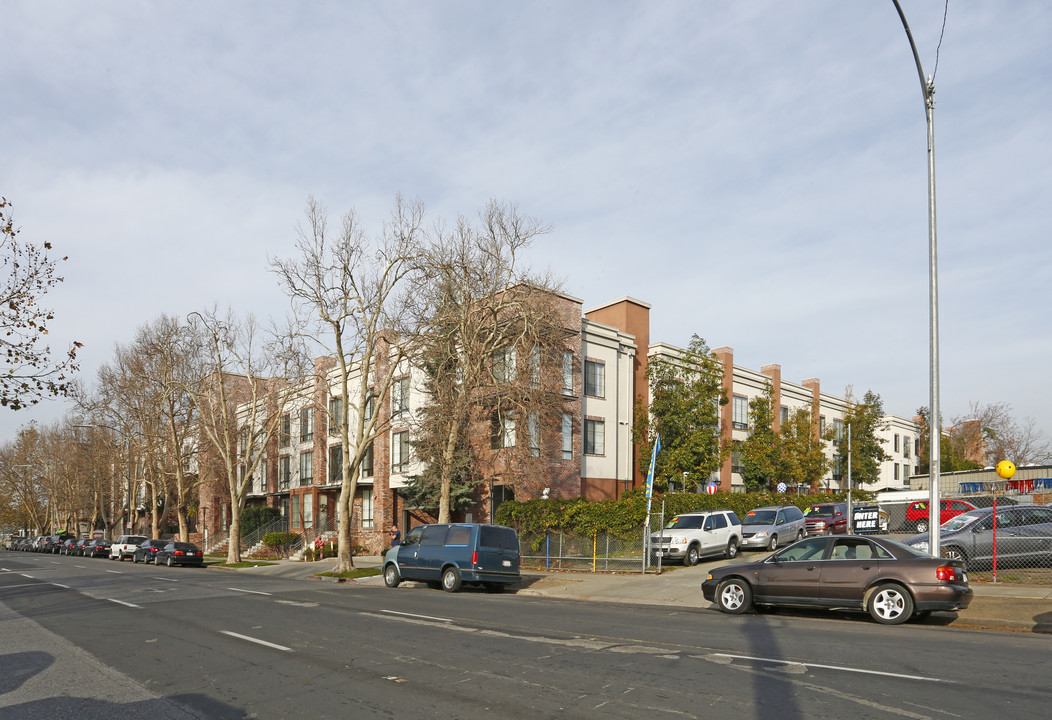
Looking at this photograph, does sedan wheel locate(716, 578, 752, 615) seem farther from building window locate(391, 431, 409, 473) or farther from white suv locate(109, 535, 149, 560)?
white suv locate(109, 535, 149, 560)

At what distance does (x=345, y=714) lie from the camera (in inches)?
301

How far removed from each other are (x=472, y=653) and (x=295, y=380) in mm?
30875

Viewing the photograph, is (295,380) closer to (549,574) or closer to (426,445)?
(426,445)

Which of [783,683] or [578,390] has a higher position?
[578,390]

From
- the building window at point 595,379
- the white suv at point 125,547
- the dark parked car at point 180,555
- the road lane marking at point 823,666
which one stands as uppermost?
the building window at point 595,379

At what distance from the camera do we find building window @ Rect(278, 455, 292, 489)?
54312 millimetres

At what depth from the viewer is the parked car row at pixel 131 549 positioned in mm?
43000

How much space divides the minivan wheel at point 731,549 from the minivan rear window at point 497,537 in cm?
881

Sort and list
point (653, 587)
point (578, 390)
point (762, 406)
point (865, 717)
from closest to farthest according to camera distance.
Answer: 1. point (865, 717)
2. point (653, 587)
3. point (578, 390)
4. point (762, 406)

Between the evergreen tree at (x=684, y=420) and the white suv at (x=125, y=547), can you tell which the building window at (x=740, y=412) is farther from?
the white suv at (x=125, y=547)

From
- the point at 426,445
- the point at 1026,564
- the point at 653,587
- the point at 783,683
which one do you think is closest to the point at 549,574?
the point at 653,587

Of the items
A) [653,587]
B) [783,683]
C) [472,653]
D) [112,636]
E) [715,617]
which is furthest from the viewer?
[653,587]

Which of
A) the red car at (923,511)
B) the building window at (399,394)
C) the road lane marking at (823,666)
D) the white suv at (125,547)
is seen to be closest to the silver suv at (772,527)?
the red car at (923,511)

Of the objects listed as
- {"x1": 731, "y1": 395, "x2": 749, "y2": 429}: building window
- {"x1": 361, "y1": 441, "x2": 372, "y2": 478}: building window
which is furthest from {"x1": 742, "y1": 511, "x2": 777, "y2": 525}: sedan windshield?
{"x1": 361, "y1": 441, "x2": 372, "y2": 478}: building window
